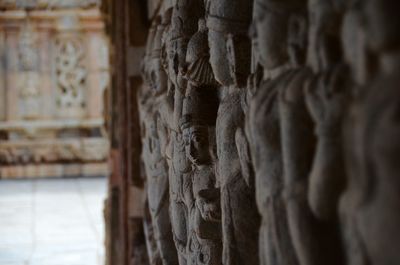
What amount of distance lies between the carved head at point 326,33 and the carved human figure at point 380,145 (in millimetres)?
153

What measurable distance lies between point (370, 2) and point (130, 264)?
363 centimetres

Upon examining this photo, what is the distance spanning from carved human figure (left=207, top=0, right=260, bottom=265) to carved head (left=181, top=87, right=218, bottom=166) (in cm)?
36

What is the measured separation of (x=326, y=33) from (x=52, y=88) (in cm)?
1102

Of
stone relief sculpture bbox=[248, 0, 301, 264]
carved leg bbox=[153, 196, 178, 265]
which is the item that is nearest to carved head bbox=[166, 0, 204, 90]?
carved leg bbox=[153, 196, 178, 265]

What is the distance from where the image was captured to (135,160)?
14.9ft

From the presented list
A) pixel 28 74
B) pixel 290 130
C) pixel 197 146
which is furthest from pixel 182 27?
pixel 28 74

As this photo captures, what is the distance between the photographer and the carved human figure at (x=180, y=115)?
261 centimetres

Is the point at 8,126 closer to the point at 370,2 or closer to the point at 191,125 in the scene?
the point at 191,125

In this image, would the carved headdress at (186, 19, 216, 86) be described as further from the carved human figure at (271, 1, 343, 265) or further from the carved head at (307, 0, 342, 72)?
the carved head at (307, 0, 342, 72)

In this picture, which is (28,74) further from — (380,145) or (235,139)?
(380,145)

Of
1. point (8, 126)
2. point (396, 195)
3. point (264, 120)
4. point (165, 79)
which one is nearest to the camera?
point (396, 195)

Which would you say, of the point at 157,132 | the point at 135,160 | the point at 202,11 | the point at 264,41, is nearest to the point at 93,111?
the point at 135,160

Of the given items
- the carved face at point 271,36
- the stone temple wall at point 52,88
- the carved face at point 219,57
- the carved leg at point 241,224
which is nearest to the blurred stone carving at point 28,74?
the stone temple wall at point 52,88

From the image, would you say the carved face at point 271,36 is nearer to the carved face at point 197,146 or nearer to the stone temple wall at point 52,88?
the carved face at point 197,146
